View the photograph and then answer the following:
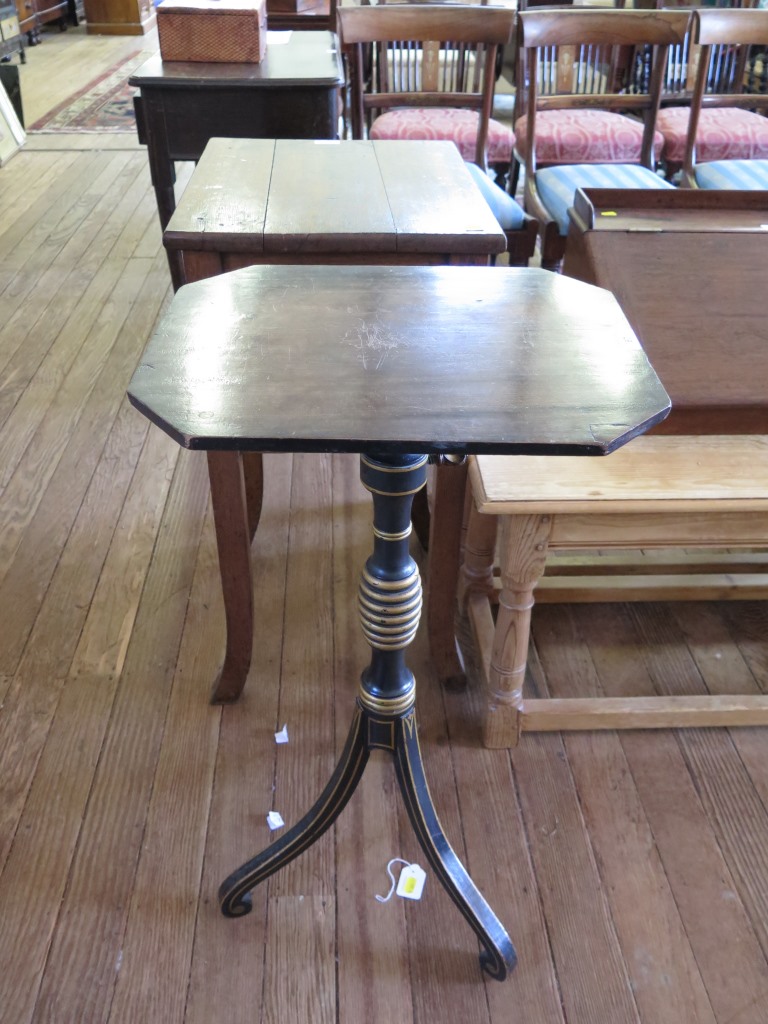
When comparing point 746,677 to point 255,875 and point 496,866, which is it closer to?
point 496,866

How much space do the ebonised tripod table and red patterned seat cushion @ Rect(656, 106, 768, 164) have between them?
221cm

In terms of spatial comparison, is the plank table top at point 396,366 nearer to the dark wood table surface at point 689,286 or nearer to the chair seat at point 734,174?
the dark wood table surface at point 689,286

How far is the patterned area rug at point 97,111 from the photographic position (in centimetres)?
496

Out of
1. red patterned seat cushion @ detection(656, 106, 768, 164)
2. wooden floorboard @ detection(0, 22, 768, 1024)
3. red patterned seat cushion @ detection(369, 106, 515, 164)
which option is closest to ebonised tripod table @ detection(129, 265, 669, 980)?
wooden floorboard @ detection(0, 22, 768, 1024)

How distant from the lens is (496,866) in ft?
4.15

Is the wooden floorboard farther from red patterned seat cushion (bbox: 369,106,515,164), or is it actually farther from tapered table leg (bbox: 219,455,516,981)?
red patterned seat cushion (bbox: 369,106,515,164)

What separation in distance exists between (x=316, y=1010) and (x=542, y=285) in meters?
0.97

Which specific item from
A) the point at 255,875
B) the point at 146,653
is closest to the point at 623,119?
the point at 146,653

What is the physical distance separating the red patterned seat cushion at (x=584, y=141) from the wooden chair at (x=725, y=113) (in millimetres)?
164

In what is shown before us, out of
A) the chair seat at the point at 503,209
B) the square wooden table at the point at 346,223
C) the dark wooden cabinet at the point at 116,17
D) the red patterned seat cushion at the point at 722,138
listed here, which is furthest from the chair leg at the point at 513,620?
the dark wooden cabinet at the point at 116,17

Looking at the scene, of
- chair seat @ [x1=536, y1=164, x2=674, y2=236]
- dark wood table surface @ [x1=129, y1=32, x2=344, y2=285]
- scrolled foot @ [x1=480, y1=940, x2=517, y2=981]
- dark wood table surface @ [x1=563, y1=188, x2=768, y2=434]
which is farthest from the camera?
chair seat @ [x1=536, y1=164, x2=674, y2=236]

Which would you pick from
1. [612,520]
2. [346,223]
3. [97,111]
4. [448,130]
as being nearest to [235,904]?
[612,520]

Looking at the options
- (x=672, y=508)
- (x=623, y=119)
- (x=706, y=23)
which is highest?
(x=706, y=23)

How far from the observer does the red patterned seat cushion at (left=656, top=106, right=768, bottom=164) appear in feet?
9.39
